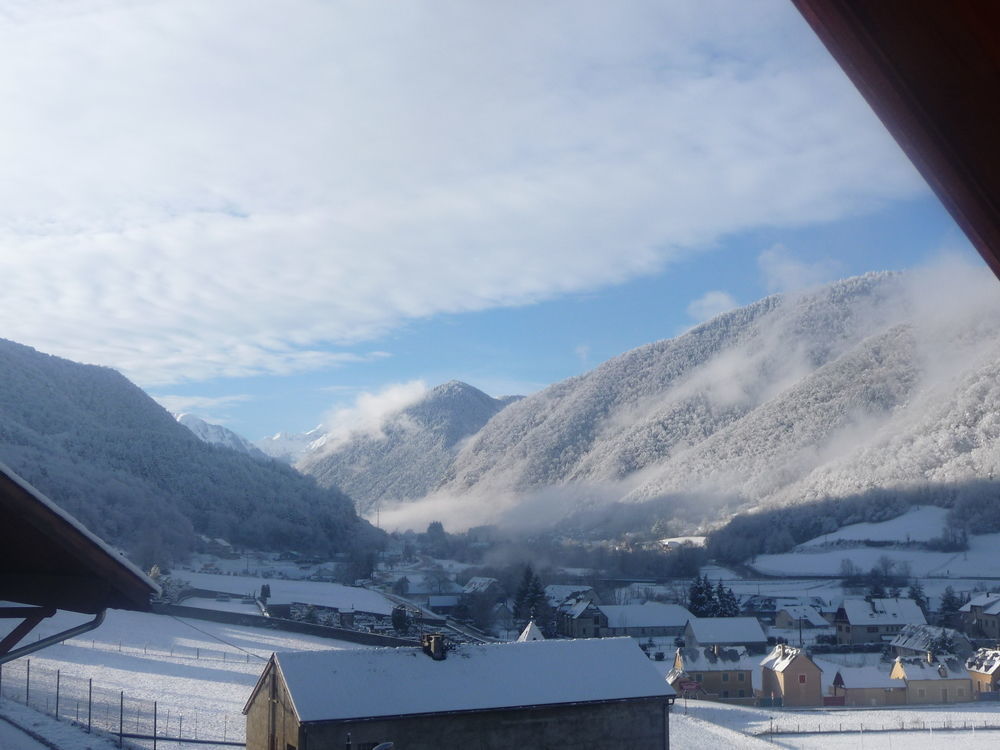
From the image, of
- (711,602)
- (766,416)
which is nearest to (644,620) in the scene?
(711,602)

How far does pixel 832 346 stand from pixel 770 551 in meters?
72.0

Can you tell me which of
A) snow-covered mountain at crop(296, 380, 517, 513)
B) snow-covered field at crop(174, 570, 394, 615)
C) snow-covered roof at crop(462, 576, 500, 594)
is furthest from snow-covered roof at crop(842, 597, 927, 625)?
snow-covered mountain at crop(296, 380, 517, 513)

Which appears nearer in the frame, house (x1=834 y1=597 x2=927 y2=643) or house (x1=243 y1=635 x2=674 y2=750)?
house (x1=243 y1=635 x2=674 y2=750)

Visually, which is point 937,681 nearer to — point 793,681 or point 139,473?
point 793,681

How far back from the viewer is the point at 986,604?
2995 centimetres

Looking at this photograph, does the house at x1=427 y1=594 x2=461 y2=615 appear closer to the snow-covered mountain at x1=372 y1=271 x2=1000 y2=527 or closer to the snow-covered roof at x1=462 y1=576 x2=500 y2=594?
the snow-covered roof at x1=462 y1=576 x2=500 y2=594

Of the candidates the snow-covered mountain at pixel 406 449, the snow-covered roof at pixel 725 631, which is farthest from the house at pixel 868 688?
the snow-covered mountain at pixel 406 449

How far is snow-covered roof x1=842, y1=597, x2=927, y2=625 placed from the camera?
29.7 m

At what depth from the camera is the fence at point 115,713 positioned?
34.5 ft

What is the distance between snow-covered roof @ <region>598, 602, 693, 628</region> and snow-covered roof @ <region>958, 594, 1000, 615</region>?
382 inches

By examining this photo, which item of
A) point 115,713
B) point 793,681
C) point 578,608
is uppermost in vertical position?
point 115,713

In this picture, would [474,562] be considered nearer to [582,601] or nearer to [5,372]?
[582,601]

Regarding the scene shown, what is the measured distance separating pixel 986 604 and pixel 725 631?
36.1 ft

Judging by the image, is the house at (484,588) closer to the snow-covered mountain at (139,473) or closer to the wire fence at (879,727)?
the snow-covered mountain at (139,473)
